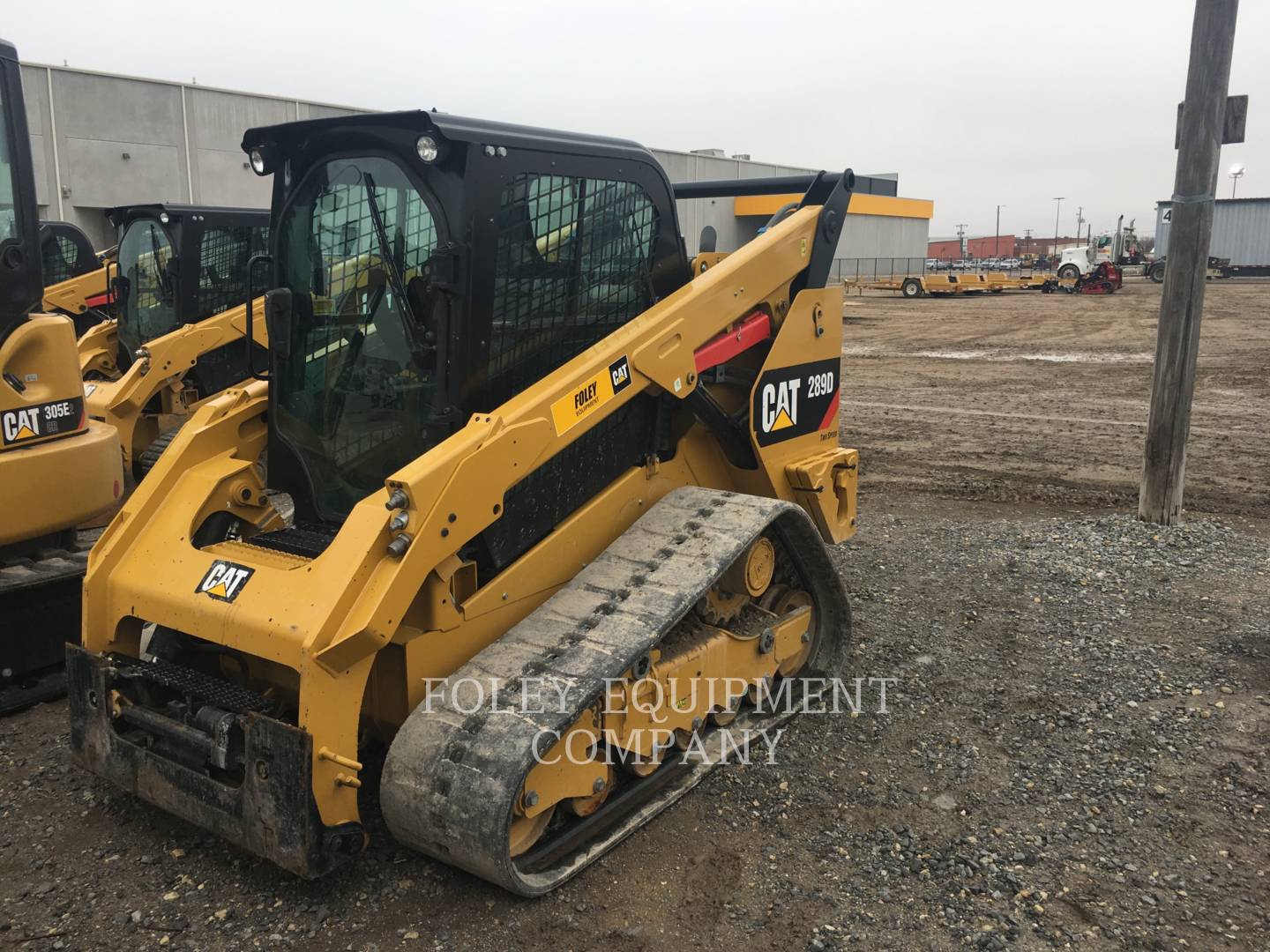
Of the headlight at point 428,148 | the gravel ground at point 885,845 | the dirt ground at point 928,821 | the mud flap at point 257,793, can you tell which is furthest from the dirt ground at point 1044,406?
the mud flap at point 257,793

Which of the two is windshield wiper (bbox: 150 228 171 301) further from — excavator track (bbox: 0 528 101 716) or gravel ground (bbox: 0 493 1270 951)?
gravel ground (bbox: 0 493 1270 951)

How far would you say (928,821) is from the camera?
3.74 meters

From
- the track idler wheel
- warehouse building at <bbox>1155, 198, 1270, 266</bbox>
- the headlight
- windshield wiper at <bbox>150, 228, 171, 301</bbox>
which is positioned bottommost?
the track idler wheel

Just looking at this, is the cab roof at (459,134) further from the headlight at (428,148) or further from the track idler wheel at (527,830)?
the track idler wheel at (527,830)

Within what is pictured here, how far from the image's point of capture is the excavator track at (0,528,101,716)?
4.77 metres

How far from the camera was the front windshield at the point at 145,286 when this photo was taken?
9.16 metres

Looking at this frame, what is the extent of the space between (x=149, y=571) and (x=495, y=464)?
1320 mm

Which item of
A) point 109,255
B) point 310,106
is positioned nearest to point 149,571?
point 109,255

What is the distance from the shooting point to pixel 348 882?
3373mm

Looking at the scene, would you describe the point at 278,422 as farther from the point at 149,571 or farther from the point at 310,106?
the point at 310,106

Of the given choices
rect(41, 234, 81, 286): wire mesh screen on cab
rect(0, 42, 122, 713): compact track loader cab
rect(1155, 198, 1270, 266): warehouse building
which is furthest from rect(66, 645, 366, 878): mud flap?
rect(1155, 198, 1270, 266): warehouse building

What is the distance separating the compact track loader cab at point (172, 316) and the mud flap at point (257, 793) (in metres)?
5.76

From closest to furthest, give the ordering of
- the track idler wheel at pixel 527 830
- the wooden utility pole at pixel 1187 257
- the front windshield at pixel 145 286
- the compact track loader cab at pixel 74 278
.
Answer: the track idler wheel at pixel 527 830
the wooden utility pole at pixel 1187 257
the front windshield at pixel 145 286
the compact track loader cab at pixel 74 278

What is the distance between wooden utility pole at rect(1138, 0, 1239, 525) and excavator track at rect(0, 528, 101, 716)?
21.8 ft
